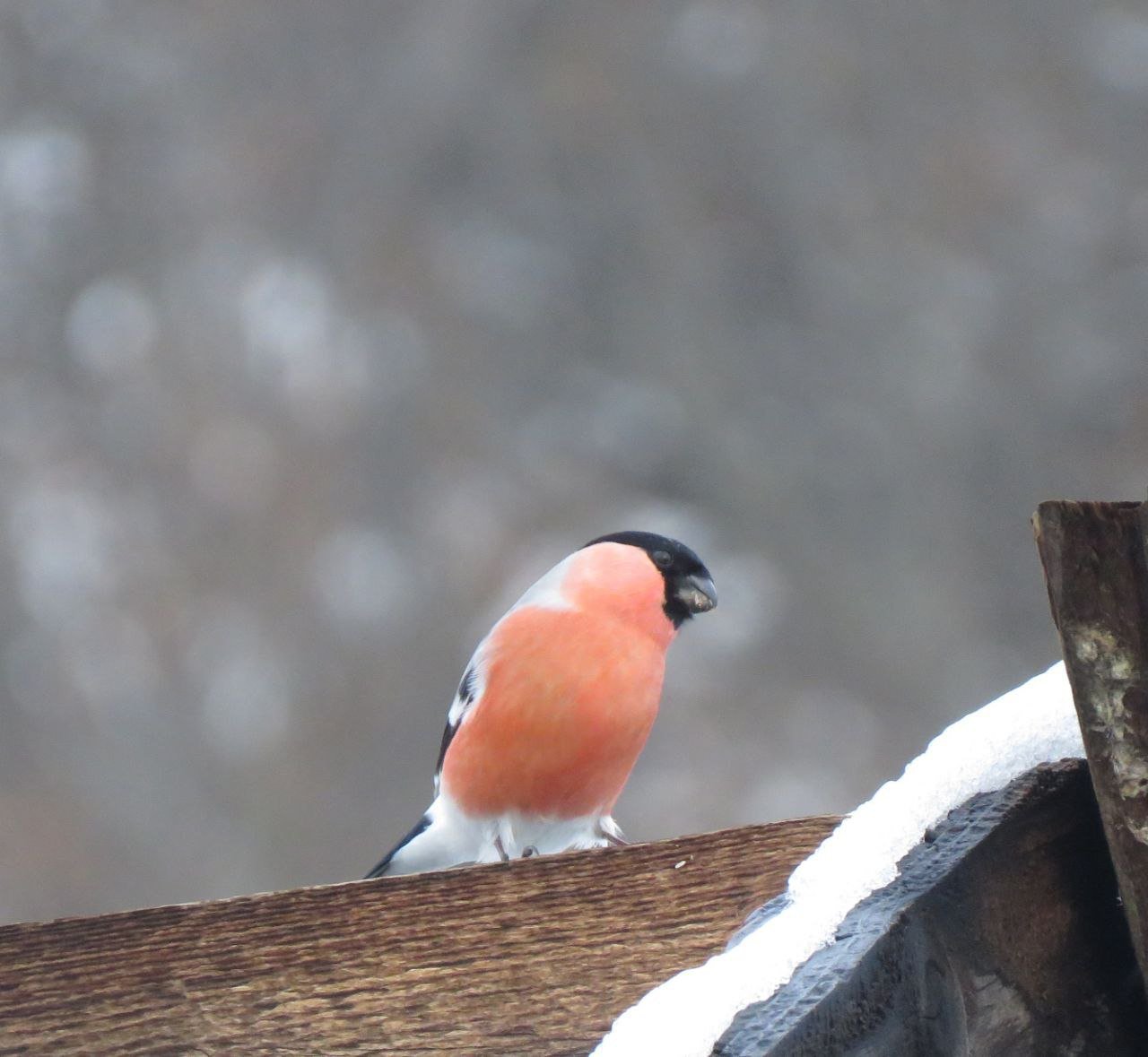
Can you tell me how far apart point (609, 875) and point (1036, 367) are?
1158 mm

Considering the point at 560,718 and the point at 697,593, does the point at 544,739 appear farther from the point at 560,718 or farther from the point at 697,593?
the point at 697,593

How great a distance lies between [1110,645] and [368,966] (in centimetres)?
32

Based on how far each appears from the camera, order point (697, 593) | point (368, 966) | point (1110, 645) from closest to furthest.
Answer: point (1110, 645), point (368, 966), point (697, 593)

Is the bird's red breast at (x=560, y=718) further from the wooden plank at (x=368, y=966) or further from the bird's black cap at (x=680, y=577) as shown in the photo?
the wooden plank at (x=368, y=966)

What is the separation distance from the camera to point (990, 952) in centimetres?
46

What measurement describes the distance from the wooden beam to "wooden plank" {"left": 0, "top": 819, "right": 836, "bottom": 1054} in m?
0.22

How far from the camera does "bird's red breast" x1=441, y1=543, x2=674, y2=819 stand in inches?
50.2

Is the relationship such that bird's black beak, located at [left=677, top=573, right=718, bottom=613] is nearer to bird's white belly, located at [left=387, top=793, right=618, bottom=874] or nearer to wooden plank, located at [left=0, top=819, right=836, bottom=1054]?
bird's white belly, located at [left=387, top=793, right=618, bottom=874]

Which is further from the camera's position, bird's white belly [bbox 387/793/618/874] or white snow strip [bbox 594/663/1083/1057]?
bird's white belly [bbox 387/793/618/874]

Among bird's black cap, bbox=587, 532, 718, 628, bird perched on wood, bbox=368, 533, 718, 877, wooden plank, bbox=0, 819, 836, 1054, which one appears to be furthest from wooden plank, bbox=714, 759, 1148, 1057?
bird's black cap, bbox=587, 532, 718, 628

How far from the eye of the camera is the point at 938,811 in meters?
0.49

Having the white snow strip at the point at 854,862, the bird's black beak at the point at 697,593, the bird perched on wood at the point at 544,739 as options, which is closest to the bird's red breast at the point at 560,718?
the bird perched on wood at the point at 544,739

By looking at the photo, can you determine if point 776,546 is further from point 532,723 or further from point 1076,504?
point 1076,504

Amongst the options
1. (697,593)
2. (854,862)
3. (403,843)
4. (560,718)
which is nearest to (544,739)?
(560,718)
